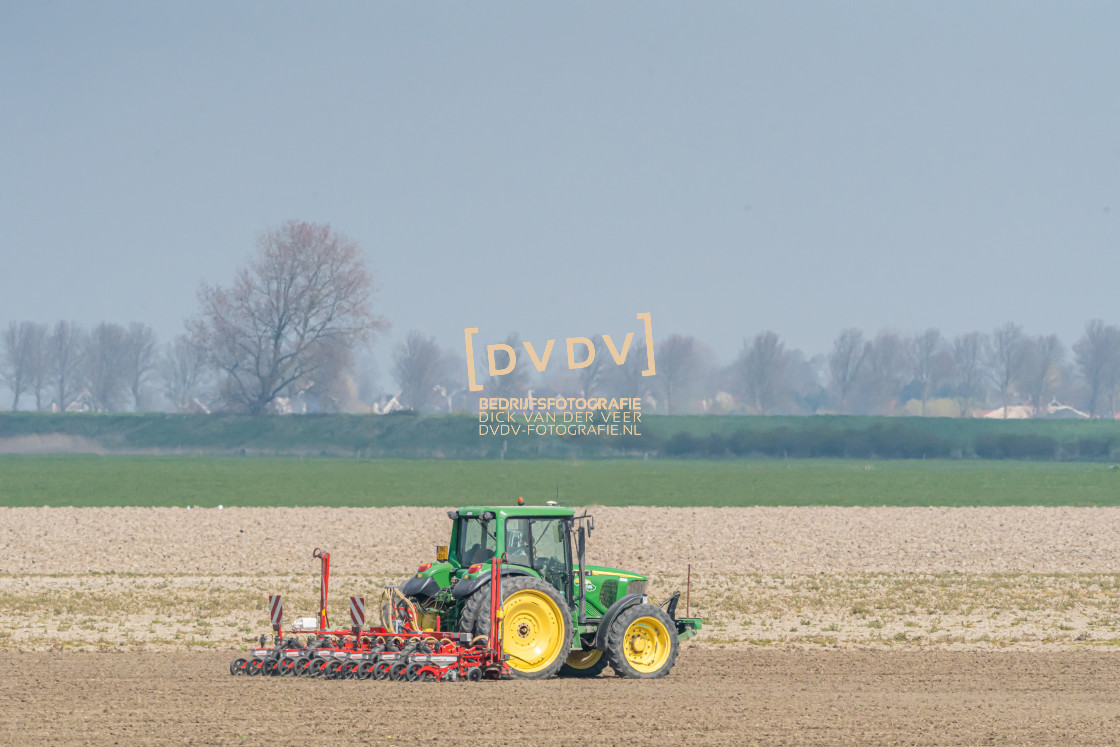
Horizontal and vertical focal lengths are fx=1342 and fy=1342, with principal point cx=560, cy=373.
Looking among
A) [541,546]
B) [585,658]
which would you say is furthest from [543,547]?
[585,658]

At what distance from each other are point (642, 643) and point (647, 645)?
70 millimetres

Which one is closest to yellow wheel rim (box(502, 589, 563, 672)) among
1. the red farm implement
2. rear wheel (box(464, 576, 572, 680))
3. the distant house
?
rear wheel (box(464, 576, 572, 680))

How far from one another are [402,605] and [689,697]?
3492 mm

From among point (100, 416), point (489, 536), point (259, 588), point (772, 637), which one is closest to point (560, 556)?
point (489, 536)

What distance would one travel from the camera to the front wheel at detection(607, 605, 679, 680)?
16.1 m

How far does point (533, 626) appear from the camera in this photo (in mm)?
15633

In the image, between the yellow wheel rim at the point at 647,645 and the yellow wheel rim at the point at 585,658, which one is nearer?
the yellow wheel rim at the point at 647,645

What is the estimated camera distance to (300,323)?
110 m

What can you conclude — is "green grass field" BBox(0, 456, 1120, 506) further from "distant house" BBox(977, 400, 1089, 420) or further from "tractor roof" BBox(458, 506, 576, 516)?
"distant house" BBox(977, 400, 1089, 420)

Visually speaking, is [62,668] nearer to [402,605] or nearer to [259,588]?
Result: [402,605]

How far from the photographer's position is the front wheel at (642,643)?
16.1 metres

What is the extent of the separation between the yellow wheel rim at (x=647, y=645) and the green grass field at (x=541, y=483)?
31.9 meters

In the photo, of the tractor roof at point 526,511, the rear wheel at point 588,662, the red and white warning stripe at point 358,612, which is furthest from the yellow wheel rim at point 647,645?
the red and white warning stripe at point 358,612

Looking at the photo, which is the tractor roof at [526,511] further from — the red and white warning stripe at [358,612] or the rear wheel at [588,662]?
the rear wheel at [588,662]
